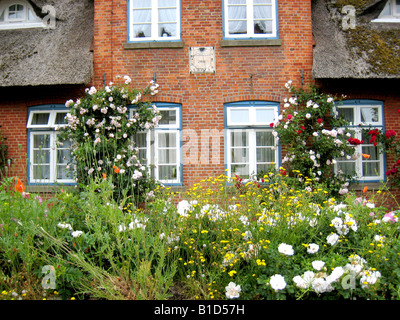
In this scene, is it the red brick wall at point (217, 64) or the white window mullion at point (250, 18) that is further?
the white window mullion at point (250, 18)

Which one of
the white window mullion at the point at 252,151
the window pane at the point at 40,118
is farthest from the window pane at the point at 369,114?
the window pane at the point at 40,118

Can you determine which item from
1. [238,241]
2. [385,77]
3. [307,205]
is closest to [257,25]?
[385,77]

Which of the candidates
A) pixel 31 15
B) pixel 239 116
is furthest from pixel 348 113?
pixel 31 15

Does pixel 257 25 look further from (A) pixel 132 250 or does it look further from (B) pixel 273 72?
(A) pixel 132 250

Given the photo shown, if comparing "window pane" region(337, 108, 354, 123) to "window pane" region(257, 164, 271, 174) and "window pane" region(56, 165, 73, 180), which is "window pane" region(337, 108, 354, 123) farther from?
"window pane" region(56, 165, 73, 180)

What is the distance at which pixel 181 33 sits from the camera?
8641mm

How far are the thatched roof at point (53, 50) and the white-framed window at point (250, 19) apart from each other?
322 centimetres

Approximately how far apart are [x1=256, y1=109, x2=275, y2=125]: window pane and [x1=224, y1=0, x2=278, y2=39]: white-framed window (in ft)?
5.60

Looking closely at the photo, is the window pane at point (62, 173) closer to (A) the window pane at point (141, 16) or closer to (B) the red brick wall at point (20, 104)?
(B) the red brick wall at point (20, 104)

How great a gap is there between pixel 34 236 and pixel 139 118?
4.35 metres

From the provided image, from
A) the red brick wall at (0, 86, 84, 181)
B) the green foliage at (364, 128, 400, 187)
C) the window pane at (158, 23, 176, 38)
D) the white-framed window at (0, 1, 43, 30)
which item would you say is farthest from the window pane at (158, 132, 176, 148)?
the white-framed window at (0, 1, 43, 30)

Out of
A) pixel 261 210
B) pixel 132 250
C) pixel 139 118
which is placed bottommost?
pixel 132 250

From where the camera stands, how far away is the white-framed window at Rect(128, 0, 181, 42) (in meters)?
8.70

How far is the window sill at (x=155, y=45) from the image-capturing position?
8.54 m
